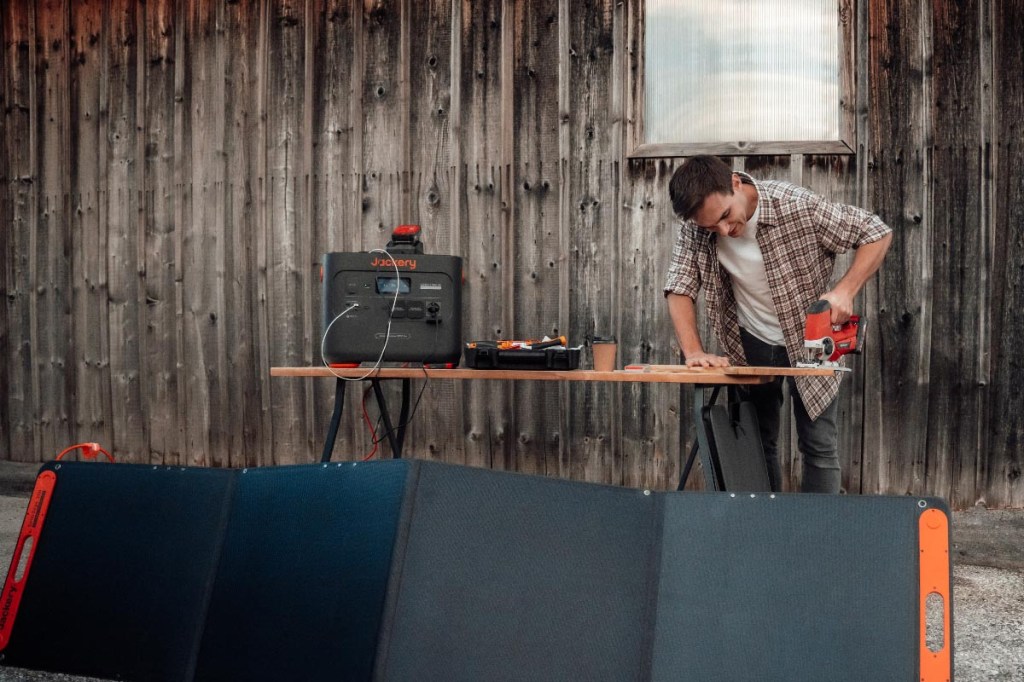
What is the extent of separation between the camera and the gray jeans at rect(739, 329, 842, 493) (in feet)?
9.04

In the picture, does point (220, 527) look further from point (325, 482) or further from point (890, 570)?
point (890, 570)

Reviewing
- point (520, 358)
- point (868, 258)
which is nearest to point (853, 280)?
point (868, 258)

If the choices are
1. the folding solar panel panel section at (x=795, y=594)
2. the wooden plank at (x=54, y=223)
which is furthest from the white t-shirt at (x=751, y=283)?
the wooden plank at (x=54, y=223)

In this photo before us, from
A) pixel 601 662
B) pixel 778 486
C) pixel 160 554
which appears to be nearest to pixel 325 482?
pixel 160 554

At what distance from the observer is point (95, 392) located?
4.44 metres

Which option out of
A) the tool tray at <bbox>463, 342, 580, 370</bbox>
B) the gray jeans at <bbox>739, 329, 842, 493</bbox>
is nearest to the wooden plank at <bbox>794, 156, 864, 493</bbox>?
the gray jeans at <bbox>739, 329, 842, 493</bbox>

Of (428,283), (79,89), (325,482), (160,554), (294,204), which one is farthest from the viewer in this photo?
(79,89)

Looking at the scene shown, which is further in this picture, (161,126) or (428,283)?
(161,126)

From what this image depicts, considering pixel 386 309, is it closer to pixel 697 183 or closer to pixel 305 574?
pixel 697 183

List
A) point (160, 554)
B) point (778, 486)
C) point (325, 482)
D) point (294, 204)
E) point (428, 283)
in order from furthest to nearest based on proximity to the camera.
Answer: point (294, 204)
point (778, 486)
point (428, 283)
point (160, 554)
point (325, 482)

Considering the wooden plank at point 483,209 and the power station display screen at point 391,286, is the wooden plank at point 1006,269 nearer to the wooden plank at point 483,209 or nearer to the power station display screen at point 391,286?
the wooden plank at point 483,209

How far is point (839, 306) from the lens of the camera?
247 cm

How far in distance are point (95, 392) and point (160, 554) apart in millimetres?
2828

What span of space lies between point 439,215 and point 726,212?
1.73 metres
